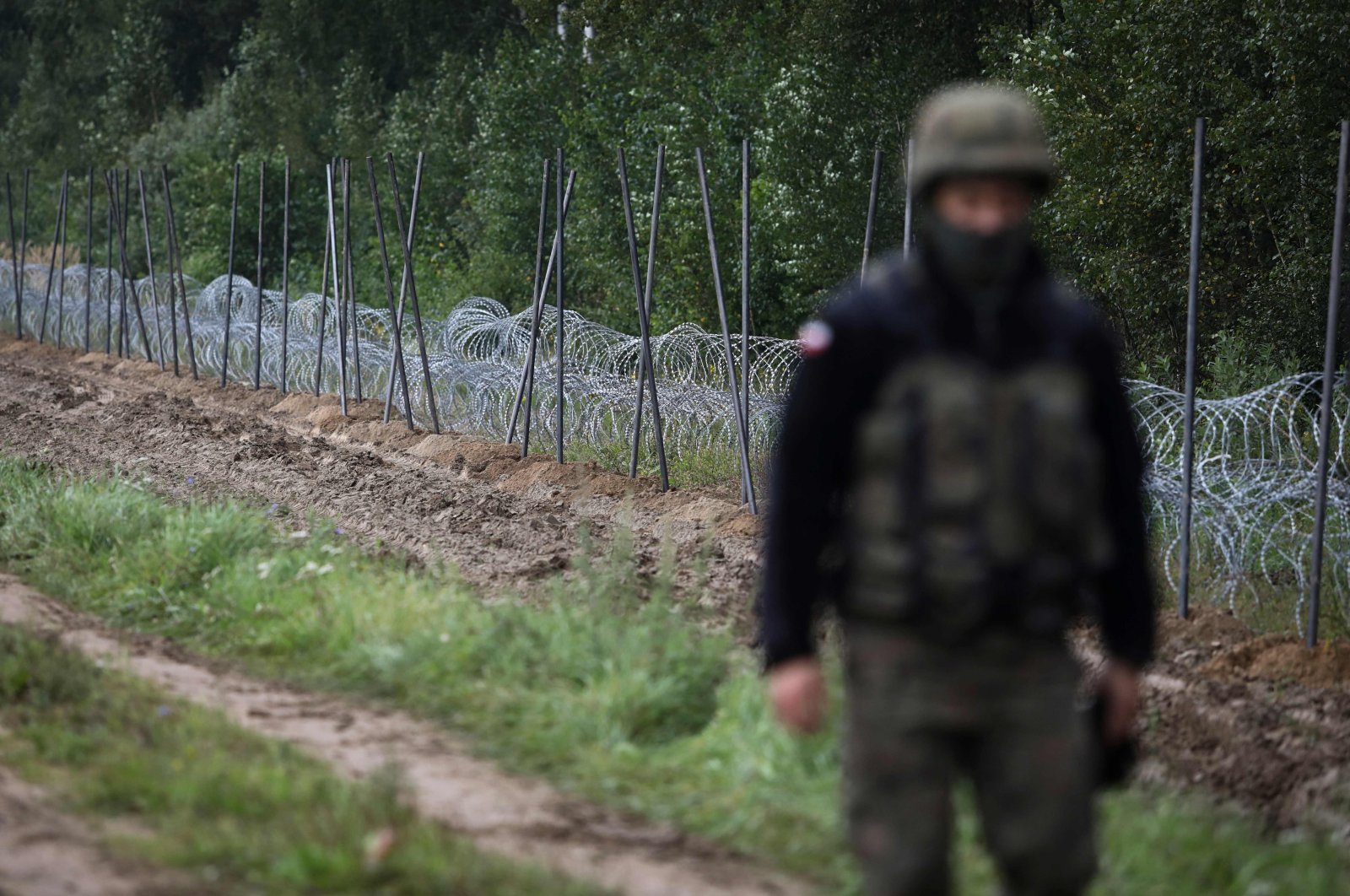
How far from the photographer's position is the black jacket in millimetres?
2855

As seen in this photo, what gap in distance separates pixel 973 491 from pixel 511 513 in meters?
7.95

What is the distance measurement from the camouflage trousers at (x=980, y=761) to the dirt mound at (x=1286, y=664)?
483 cm

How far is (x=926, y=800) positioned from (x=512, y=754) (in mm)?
2672

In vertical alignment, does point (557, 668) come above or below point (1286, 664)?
above

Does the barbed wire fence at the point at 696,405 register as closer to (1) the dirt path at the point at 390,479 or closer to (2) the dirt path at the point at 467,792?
(1) the dirt path at the point at 390,479

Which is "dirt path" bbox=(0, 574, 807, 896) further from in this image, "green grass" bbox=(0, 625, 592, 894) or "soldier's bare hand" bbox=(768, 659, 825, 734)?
"soldier's bare hand" bbox=(768, 659, 825, 734)

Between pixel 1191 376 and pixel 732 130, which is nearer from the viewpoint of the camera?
pixel 1191 376

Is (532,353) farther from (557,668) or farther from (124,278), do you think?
(124,278)

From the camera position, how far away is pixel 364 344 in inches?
695

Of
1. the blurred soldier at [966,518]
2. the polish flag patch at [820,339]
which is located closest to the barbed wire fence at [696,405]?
the blurred soldier at [966,518]

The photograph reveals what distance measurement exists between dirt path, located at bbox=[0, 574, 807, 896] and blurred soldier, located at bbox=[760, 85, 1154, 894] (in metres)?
1.32

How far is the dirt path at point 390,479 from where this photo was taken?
9188 millimetres

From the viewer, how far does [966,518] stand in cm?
283

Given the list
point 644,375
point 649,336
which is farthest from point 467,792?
point 644,375
